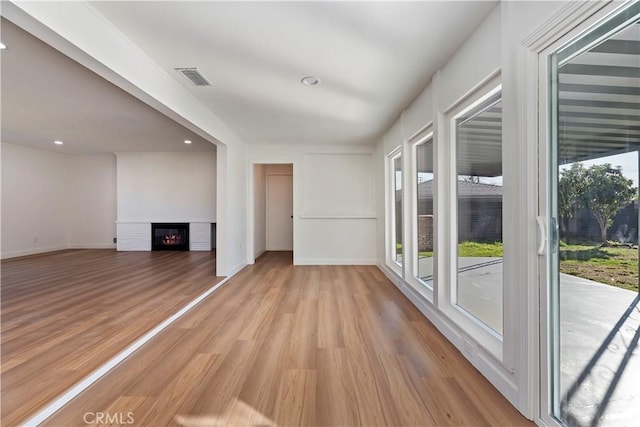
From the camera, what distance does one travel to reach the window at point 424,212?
303 cm

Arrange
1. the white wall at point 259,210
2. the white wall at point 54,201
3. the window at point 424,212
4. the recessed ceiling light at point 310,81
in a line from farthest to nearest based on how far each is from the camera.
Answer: the white wall at point 54,201 → the white wall at point 259,210 → the window at point 424,212 → the recessed ceiling light at point 310,81

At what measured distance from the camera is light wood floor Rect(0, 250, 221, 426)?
66.4 inches

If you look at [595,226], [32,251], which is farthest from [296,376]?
[32,251]

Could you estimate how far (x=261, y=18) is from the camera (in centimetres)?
184

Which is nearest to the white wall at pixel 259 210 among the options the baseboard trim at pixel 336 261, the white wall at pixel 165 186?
the baseboard trim at pixel 336 261

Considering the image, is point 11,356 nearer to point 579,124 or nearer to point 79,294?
point 79,294

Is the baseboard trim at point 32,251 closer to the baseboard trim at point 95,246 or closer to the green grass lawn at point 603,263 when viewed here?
the baseboard trim at point 95,246

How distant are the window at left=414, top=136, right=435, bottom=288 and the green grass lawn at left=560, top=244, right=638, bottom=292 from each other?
64.4 inches

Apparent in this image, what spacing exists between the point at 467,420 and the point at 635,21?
1.86 meters

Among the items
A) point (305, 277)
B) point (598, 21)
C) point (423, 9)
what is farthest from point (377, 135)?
point (598, 21)

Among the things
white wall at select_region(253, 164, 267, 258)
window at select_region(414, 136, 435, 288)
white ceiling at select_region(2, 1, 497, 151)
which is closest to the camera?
white ceiling at select_region(2, 1, 497, 151)

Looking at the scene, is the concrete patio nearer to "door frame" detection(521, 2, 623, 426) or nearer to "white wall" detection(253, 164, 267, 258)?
"door frame" detection(521, 2, 623, 426)

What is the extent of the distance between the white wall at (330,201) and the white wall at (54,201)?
473 centimetres

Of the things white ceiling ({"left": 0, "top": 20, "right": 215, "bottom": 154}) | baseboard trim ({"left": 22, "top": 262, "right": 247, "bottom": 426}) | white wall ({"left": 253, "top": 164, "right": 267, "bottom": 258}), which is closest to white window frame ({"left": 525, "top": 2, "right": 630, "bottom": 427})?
baseboard trim ({"left": 22, "top": 262, "right": 247, "bottom": 426})
